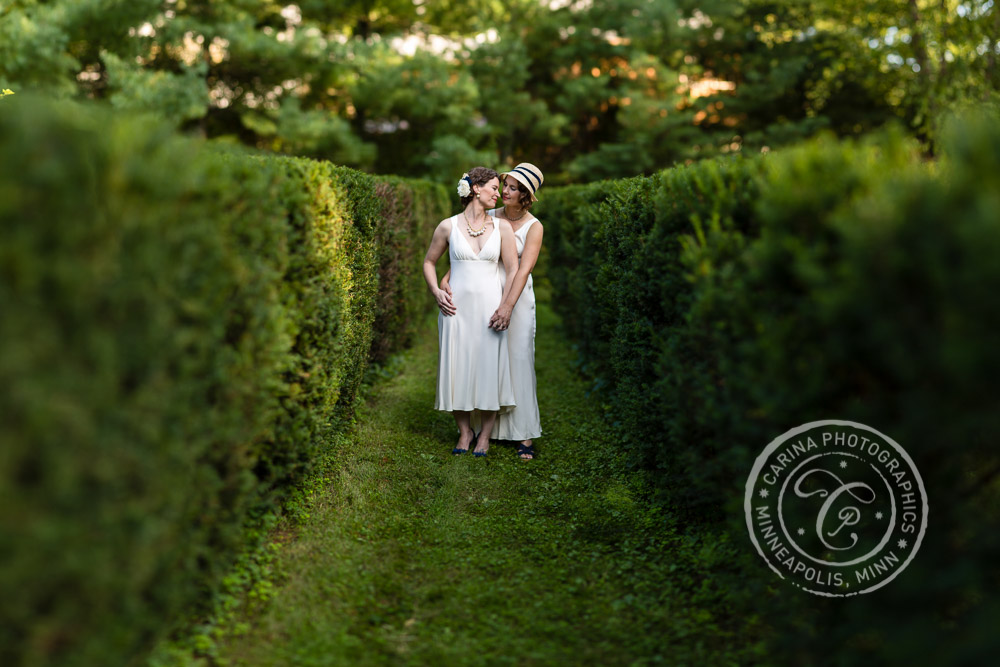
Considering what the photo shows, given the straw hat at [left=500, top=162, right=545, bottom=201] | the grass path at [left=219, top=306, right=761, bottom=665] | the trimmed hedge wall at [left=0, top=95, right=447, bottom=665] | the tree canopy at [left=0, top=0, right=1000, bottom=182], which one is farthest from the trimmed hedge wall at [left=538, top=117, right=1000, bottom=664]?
the tree canopy at [left=0, top=0, right=1000, bottom=182]

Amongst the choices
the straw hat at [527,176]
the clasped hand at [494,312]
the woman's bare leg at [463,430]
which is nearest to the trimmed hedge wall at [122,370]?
the clasped hand at [494,312]

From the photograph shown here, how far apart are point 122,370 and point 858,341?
243 centimetres

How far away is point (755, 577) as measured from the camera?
11.5ft

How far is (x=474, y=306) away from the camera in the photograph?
6168 millimetres

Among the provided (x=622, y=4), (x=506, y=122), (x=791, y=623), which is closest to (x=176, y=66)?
(x=506, y=122)

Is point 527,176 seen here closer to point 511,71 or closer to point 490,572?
point 490,572

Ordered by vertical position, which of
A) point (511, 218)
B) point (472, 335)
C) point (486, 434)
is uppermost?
point (511, 218)

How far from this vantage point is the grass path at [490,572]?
3439 millimetres

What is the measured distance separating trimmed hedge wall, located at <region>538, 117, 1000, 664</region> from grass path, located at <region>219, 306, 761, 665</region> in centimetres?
48

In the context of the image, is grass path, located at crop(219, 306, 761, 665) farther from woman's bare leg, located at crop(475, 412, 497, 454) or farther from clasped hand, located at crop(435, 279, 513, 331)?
clasped hand, located at crop(435, 279, 513, 331)

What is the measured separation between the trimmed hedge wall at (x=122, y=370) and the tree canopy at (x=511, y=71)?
1522 cm

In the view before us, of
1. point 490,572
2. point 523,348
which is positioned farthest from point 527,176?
point 490,572

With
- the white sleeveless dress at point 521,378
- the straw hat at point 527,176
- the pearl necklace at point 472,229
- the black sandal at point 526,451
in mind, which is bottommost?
the black sandal at point 526,451

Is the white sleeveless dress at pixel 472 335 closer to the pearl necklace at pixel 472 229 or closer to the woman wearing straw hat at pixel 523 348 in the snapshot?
the pearl necklace at pixel 472 229
